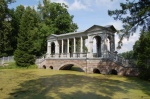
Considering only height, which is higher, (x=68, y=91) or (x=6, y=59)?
(x=6, y=59)

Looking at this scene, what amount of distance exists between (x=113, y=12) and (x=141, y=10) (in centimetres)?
311

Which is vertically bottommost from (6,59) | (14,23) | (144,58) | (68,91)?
(68,91)

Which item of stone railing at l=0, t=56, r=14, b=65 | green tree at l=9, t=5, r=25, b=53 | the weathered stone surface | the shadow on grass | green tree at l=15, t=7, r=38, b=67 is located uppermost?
green tree at l=9, t=5, r=25, b=53

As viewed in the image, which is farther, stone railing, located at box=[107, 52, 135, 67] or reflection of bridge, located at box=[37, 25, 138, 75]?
reflection of bridge, located at box=[37, 25, 138, 75]

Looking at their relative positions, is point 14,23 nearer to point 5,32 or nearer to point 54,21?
point 5,32

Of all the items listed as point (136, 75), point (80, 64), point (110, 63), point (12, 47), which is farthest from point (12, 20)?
point (136, 75)

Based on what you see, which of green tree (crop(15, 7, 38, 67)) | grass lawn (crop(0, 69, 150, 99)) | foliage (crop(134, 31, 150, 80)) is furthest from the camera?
green tree (crop(15, 7, 38, 67))

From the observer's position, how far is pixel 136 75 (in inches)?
883

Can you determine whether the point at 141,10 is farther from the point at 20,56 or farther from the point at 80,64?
the point at 20,56

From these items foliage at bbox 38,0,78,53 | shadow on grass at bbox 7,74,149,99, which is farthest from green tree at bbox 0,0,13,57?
shadow on grass at bbox 7,74,149,99

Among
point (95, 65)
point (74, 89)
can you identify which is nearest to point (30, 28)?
point (95, 65)

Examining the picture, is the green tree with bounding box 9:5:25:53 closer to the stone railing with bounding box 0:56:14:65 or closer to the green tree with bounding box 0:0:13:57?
the green tree with bounding box 0:0:13:57

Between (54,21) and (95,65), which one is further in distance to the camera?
(54,21)

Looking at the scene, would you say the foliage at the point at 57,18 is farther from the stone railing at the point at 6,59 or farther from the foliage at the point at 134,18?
the foliage at the point at 134,18
